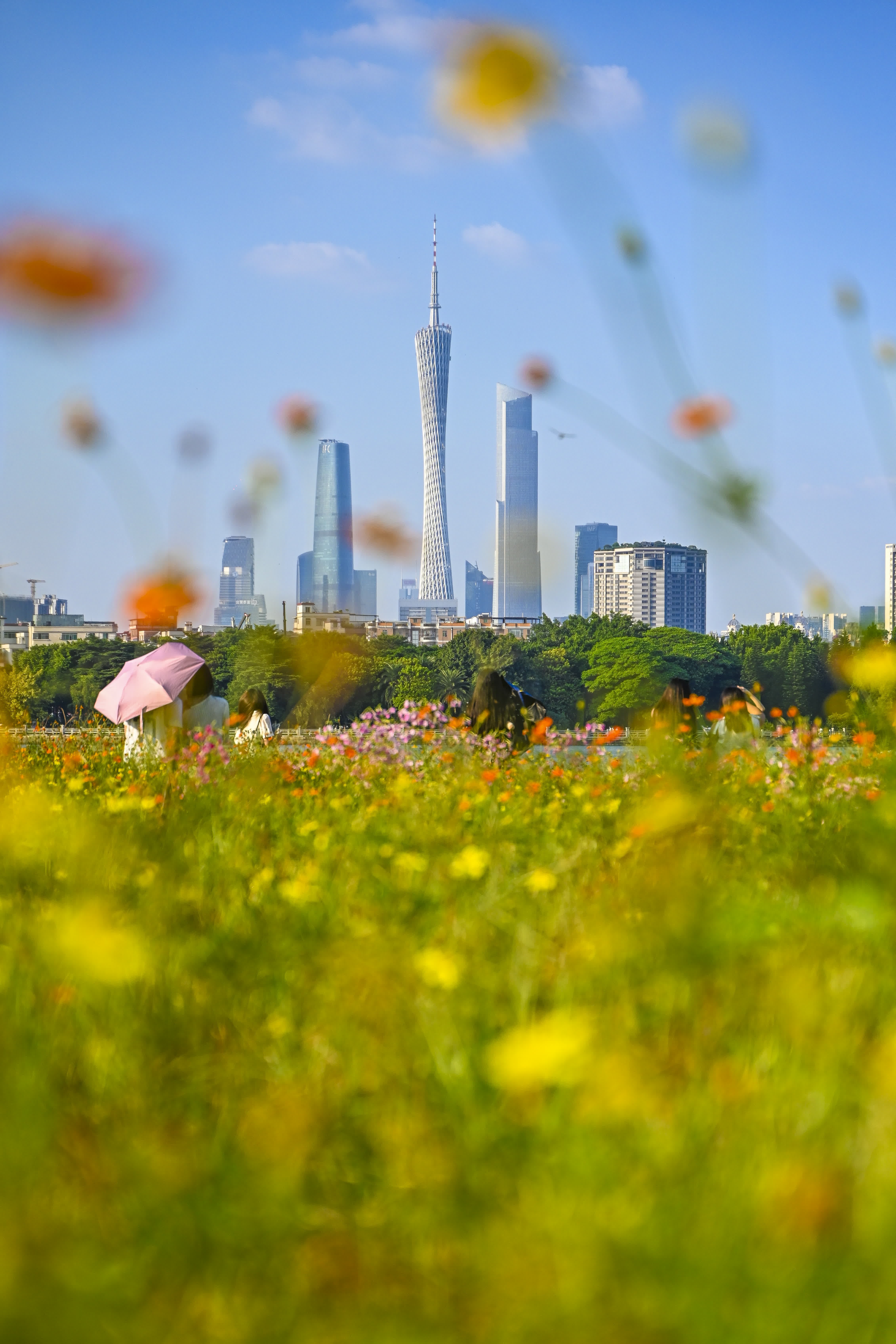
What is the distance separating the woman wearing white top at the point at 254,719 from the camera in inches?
250

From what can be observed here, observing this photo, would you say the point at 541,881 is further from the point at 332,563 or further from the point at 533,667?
the point at 533,667

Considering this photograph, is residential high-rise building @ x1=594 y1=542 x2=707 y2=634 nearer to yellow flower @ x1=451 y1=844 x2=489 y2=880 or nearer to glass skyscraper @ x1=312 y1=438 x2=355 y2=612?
glass skyscraper @ x1=312 y1=438 x2=355 y2=612

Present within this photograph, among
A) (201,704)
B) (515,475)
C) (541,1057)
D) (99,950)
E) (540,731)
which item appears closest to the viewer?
(541,1057)

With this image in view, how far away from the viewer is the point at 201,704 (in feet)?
21.9

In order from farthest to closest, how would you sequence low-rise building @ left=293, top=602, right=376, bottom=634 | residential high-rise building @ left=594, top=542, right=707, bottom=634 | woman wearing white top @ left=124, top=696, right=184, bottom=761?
residential high-rise building @ left=594, top=542, right=707, bottom=634
woman wearing white top @ left=124, top=696, right=184, bottom=761
low-rise building @ left=293, top=602, right=376, bottom=634

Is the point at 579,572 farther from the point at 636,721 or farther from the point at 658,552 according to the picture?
the point at 658,552

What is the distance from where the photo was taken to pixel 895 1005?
194 cm

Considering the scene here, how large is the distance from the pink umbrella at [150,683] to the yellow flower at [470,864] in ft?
14.0

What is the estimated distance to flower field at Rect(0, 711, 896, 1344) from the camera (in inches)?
43.8

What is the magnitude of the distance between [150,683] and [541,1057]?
574cm

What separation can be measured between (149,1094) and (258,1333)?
0.62 m

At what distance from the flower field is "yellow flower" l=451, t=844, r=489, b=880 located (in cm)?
2

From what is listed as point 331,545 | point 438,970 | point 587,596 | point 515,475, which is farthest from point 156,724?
point 515,475

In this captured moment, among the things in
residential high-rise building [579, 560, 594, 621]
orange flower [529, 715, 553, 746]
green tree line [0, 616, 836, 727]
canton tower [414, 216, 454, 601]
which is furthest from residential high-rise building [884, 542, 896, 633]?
canton tower [414, 216, 454, 601]
